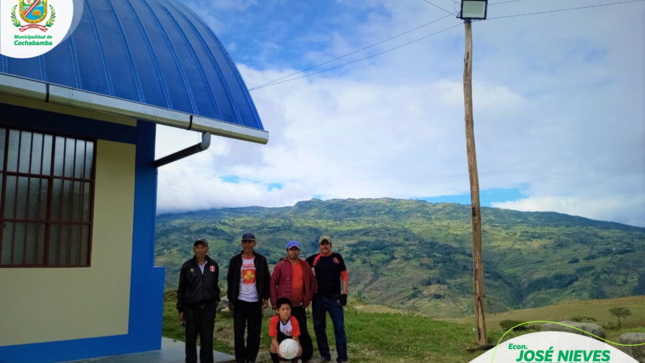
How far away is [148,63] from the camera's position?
7406mm

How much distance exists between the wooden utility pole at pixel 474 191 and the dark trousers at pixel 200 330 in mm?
5063

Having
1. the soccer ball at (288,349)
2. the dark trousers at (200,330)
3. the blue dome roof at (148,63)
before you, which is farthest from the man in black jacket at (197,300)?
the blue dome roof at (148,63)

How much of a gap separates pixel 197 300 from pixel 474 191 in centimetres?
564

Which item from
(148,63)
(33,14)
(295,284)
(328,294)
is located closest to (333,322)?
(328,294)

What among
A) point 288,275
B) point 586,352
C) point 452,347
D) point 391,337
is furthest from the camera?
point 391,337

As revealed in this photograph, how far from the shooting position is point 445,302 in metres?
51.6

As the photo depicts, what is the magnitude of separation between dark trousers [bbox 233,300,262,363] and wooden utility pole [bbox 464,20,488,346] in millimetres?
4397

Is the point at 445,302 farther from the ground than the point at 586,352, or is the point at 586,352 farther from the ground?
the point at 586,352

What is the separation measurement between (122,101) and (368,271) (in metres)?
63.0

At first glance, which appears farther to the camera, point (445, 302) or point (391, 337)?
point (445, 302)

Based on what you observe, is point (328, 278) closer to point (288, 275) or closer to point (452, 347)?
point (288, 275)

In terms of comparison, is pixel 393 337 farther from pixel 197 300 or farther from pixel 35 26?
pixel 35 26

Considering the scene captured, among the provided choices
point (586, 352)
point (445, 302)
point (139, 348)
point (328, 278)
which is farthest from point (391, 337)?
point (445, 302)

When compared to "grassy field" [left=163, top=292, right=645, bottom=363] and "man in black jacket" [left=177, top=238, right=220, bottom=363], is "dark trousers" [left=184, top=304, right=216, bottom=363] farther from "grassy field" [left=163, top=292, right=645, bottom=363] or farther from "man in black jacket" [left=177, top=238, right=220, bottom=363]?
"grassy field" [left=163, top=292, right=645, bottom=363]
